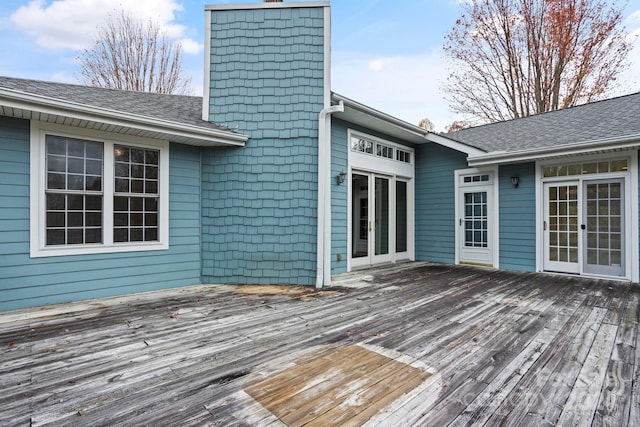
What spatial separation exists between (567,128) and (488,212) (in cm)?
233

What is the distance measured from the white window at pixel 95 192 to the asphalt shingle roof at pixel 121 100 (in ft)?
1.43

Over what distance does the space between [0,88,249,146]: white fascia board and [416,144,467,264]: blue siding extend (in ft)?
16.4

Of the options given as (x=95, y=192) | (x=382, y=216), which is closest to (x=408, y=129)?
(x=382, y=216)

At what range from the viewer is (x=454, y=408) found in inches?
70.6

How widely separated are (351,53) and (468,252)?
695 cm

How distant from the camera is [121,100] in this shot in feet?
15.8

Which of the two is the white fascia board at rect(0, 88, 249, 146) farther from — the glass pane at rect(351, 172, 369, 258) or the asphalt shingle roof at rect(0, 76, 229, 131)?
the glass pane at rect(351, 172, 369, 258)

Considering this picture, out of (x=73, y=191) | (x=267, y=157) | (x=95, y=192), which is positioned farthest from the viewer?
(x=267, y=157)

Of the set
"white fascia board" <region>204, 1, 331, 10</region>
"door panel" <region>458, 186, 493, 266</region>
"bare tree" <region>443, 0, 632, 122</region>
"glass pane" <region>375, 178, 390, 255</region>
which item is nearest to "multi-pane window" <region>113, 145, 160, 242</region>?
"white fascia board" <region>204, 1, 331, 10</region>

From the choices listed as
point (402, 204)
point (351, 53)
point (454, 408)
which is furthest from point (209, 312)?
point (351, 53)

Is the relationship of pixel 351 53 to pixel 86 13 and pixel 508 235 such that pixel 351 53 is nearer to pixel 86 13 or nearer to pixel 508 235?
pixel 508 235

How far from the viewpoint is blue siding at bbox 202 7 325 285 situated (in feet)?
17.1

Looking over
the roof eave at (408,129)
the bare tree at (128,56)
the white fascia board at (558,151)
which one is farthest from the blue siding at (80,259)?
the bare tree at (128,56)

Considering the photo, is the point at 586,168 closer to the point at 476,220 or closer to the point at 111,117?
the point at 476,220
